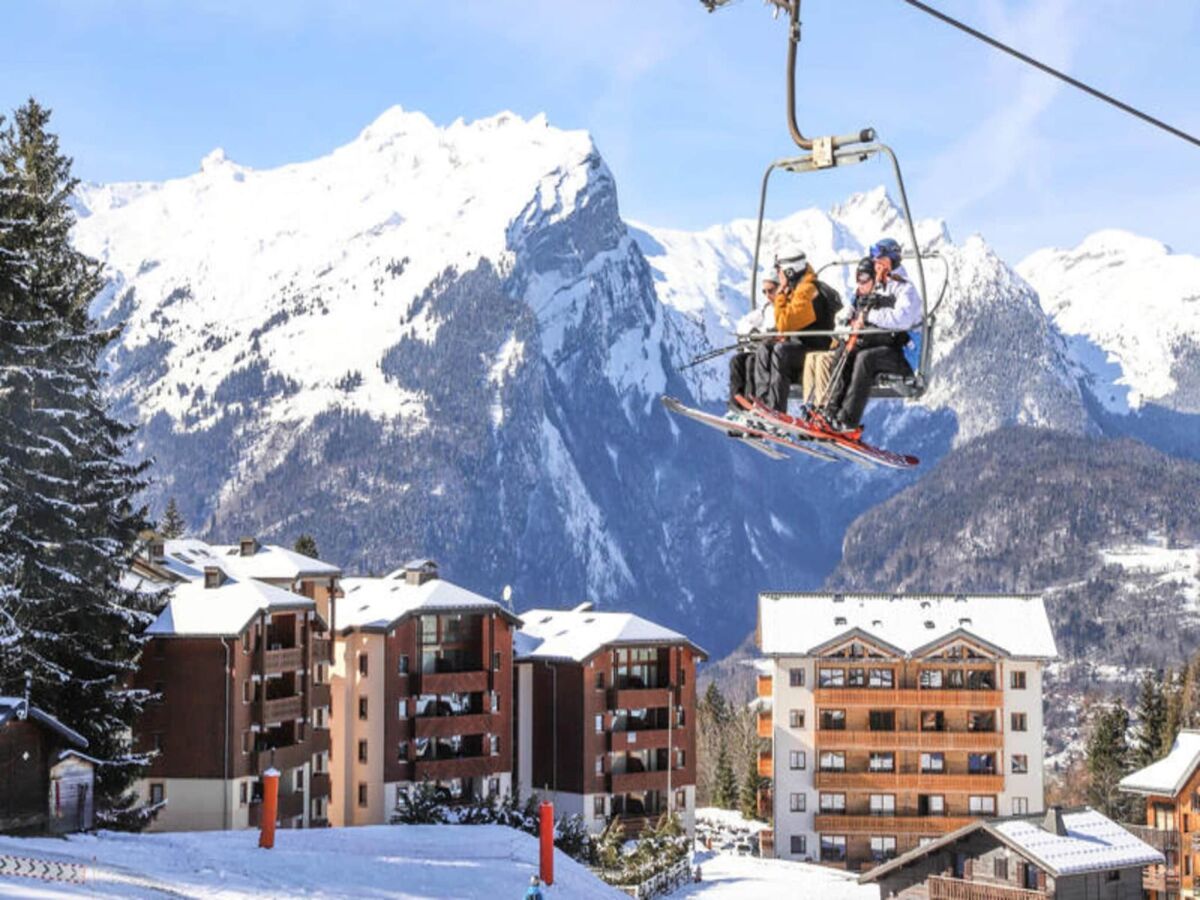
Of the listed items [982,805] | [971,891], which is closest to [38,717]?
[971,891]

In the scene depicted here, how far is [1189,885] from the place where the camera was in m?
75.6

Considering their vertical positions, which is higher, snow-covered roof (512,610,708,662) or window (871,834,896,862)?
snow-covered roof (512,610,708,662)

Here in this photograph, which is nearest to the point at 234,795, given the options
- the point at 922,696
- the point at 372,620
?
the point at 372,620

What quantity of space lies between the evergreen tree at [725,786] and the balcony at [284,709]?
52.2 meters

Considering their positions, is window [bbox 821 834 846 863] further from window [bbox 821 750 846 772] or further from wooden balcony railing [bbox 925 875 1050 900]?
wooden balcony railing [bbox 925 875 1050 900]

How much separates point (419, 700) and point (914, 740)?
24.1 metres

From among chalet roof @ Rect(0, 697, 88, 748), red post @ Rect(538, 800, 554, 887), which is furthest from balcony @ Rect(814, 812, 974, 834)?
chalet roof @ Rect(0, 697, 88, 748)

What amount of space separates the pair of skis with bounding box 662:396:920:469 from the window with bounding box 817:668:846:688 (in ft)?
218

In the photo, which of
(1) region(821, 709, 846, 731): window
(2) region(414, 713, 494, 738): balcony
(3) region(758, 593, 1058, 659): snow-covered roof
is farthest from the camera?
(1) region(821, 709, 846, 731): window

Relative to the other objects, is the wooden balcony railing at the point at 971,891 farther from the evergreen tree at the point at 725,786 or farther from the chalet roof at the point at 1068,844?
the evergreen tree at the point at 725,786

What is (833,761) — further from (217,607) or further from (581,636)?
(217,607)

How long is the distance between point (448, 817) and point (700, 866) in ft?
51.7

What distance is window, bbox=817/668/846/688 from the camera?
84250 mm

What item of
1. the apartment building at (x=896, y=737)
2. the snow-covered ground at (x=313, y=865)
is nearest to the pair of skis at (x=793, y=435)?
the snow-covered ground at (x=313, y=865)
